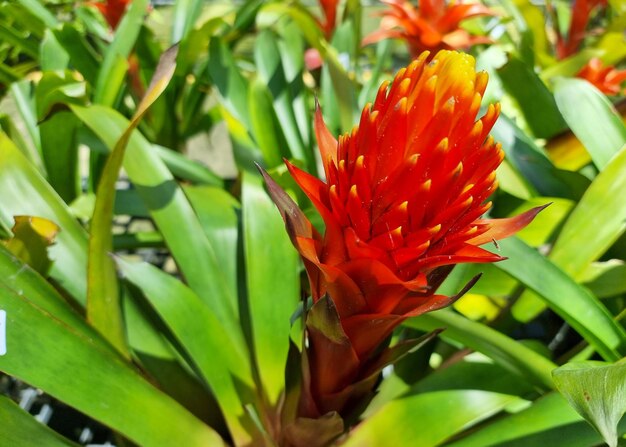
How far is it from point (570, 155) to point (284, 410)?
72 centimetres

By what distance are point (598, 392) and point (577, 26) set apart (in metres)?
1.48

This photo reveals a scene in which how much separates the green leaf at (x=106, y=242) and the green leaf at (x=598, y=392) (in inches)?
21.6

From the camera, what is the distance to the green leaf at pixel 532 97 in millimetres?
1187

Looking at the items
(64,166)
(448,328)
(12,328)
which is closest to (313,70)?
(64,166)

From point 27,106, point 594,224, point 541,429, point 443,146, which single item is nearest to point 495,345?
point 541,429

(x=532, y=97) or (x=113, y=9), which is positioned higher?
(x=113, y=9)

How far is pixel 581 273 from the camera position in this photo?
0.85 meters

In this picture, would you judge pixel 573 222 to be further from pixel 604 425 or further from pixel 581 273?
pixel 604 425

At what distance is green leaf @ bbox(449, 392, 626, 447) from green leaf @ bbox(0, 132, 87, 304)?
1.91 feet

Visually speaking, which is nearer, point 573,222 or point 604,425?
point 604,425

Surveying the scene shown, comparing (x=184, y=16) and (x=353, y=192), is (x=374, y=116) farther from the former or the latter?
(x=184, y=16)

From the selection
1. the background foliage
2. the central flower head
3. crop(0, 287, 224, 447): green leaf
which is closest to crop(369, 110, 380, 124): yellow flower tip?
the central flower head

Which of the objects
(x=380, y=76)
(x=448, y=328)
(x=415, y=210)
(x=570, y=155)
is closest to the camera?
(x=415, y=210)

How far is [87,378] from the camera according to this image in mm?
639
